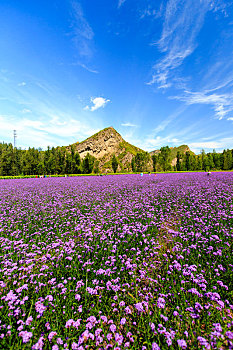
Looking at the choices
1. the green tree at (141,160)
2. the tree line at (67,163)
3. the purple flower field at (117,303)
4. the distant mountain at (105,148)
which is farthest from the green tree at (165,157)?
the distant mountain at (105,148)

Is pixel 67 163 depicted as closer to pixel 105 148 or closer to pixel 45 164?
pixel 45 164

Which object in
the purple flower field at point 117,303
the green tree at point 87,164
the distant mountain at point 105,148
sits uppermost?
the distant mountain at point 105,148

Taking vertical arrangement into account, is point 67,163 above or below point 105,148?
below

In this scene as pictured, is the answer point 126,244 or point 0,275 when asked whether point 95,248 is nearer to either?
point 126,244

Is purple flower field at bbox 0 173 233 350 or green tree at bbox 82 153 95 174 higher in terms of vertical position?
green tree at bbox 82 153 95 174

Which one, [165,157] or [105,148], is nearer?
[165,157]

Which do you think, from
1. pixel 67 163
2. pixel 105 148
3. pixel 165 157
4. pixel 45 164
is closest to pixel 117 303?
pixel 67 163

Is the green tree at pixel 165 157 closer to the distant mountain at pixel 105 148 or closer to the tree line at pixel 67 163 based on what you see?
the tree line at pixel 67 163

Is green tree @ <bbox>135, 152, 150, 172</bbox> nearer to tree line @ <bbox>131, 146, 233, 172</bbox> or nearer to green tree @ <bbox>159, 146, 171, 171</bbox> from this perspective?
tree line @ <bbox>131, 146, 233, 172</bbox>

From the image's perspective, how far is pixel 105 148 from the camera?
158 meters

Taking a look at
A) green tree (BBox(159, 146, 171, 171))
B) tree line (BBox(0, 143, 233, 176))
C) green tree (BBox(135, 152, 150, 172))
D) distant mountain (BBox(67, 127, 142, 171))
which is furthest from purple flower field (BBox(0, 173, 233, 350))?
distant mountain (BBox(67, 127, 142, 171))

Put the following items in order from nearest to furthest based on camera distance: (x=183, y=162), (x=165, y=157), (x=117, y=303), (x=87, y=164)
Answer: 1. (x=117, y=303)
2. (x=87, y=164)
3. (x=183, y=162)
4. (x=165, y=157)

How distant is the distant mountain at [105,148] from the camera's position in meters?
152

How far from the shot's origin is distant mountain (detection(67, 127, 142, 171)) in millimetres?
151500
